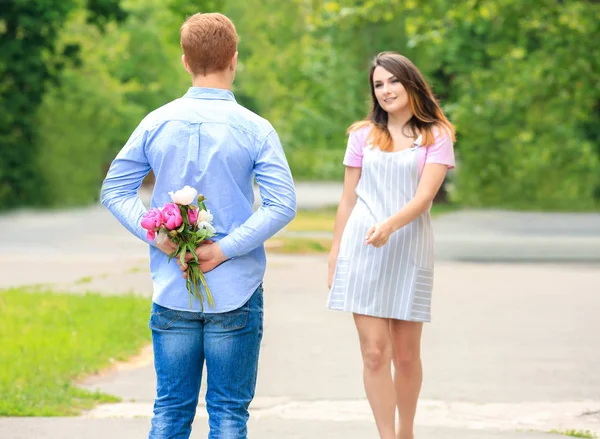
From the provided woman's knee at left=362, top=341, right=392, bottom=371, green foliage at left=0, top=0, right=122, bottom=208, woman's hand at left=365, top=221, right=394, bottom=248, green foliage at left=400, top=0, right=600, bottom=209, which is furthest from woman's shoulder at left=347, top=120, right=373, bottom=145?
green foliage at left=0, top=0, right=122, bottom=208

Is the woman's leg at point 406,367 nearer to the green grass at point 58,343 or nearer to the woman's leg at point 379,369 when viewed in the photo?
the woman's leg at point 379,369

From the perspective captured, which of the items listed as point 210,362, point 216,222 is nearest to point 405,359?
point 210,362

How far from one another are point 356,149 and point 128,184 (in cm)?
144

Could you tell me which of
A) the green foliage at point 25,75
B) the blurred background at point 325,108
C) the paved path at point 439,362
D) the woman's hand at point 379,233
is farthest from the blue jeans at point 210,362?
the green foliage at point 25,75

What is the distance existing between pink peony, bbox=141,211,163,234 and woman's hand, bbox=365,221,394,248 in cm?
137

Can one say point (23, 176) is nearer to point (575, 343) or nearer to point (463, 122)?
point (463, 122)

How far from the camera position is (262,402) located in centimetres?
783

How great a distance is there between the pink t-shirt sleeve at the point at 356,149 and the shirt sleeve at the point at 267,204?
133 cm

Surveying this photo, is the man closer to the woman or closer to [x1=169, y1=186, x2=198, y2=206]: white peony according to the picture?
[x1=169, y1=186, x2=198, y2=206]: white peony

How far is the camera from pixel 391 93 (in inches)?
224

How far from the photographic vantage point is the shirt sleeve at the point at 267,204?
430 cm

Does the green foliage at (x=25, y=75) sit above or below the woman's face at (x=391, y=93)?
below

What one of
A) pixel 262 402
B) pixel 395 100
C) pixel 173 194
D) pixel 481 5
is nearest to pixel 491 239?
pixel 481 5

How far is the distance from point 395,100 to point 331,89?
3165 cm
